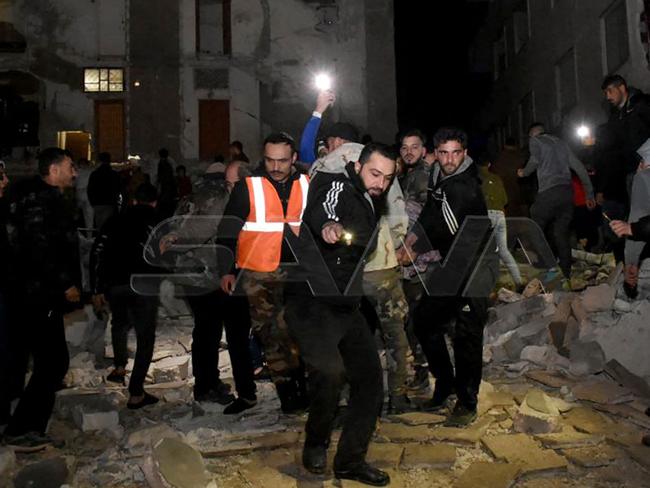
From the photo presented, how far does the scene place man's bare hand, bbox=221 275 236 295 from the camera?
5254 millimetres

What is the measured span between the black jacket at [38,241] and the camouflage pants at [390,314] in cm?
233

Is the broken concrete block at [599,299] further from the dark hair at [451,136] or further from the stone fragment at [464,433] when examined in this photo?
the dark hair at [451,136]

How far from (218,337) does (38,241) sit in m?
1.83

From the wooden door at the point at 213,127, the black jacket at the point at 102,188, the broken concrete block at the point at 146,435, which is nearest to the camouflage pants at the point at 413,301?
the broken concrete block at the point at 146,435

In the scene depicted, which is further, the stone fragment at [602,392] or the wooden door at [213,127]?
the wooden door at [213,127]

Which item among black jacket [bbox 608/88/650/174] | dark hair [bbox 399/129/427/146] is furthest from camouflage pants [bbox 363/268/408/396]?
black jacket [bbox 608/88/650/174]

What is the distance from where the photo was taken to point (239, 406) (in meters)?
5.54

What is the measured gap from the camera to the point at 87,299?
Result: 365 inches

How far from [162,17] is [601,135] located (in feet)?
60.6

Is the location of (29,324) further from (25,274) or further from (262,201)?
(262,201)

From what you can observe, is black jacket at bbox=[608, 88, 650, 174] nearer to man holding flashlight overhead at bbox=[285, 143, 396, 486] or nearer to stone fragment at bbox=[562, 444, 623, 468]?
stone fragment at bbox=[562, 444, 623, 468]

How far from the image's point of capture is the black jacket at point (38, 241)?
4.68 m

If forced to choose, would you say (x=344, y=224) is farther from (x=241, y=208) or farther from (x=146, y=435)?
(x=146, y=435)

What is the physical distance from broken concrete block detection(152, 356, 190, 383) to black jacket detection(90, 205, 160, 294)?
1316mm
